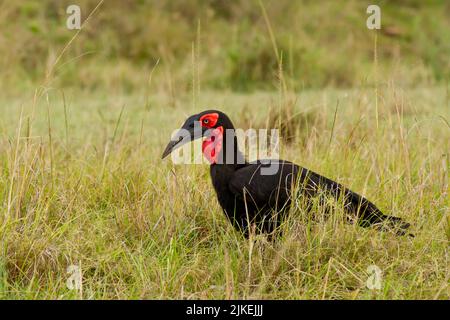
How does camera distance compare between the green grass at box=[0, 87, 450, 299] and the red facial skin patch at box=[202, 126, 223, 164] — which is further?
the red facial skin patch at box=[202, 126, 223, 164]

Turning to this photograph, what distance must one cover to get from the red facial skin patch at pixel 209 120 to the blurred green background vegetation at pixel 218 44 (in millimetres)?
3649

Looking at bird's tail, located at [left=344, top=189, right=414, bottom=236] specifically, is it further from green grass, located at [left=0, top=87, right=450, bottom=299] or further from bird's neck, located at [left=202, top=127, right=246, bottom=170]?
bird's neck, located at [left=202, top=127, right=246, bottom=170]

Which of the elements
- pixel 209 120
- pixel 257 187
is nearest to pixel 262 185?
pixel 257 187

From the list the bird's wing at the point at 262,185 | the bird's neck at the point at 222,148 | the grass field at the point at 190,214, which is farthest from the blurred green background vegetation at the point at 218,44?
the bird's wing at the point at 262,185

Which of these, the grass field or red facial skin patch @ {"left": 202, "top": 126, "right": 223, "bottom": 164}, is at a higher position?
red facial skin patch @ {"left": 202, "top": 126, "right": 223, "bottom": 164}

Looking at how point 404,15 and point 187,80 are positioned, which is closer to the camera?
point 187,80

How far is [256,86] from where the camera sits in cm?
841

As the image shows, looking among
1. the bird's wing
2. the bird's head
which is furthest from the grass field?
the bird's head

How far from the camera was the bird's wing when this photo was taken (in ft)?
12.4

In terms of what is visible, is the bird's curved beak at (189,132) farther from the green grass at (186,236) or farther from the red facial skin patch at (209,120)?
the green grass at (186,236)

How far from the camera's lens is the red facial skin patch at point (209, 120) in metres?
3.88

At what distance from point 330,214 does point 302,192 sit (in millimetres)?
262
